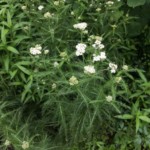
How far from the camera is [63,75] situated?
7.16ft

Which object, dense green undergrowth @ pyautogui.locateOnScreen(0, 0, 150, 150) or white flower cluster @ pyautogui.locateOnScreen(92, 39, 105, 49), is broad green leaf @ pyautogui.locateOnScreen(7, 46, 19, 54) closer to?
dense green undergrowth @ pyautogui.locateOnScreen(0, 0, 150, 150)

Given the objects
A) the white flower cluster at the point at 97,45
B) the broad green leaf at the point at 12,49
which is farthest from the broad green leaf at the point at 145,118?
the broad green leaf at the point at 12,49

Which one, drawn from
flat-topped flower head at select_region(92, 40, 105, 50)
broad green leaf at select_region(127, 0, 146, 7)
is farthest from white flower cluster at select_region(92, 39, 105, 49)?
broad green leaf at select_region(127, 0, 146, 7)

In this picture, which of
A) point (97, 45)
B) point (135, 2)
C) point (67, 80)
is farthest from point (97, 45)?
point (135, 2)

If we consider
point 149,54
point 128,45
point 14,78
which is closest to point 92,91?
point 14,78

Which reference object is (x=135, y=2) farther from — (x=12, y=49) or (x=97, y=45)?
(x=12, y=49)

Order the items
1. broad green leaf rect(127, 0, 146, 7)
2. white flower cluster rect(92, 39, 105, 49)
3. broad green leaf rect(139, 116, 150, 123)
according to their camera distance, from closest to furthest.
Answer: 1. white flower cluster rect(92, 39, 105, 49)
2. broad green leaf rect(139, 116, 150, 123)
3. broad green leaf rect(127, 0, 146, 7)

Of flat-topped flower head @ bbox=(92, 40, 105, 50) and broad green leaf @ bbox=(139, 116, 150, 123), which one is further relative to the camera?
broad green leaf @ bbox=(139, 116, 150, 123)

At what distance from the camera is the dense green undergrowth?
2.22 metres

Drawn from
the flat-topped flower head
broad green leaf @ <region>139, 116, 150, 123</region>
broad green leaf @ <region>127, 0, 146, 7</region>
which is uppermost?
broad green leaf @ <region>127, 0, 146, 7</region>

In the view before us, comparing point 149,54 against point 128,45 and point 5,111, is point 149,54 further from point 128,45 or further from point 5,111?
point 5,111

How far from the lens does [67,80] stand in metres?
2.19

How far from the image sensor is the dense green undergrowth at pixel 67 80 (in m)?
2.22

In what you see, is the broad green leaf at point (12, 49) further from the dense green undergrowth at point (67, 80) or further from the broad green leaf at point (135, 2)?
the broad green leaf at point (135, 2)
